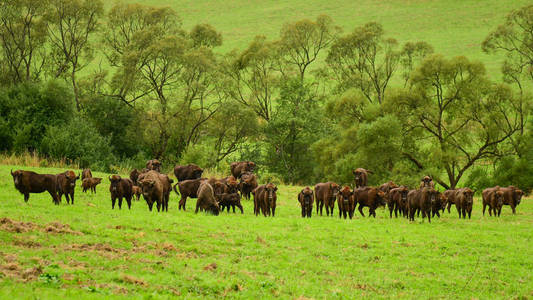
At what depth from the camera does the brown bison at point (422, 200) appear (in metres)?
23.9

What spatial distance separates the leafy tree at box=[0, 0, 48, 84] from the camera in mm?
51875

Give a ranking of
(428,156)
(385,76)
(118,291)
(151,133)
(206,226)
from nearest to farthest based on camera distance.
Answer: (118,291)
(206,226)
(428,156)
(151,133)
(385,76)

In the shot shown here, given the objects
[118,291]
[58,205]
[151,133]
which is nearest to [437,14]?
[151,133]

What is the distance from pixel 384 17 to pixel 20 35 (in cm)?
7592

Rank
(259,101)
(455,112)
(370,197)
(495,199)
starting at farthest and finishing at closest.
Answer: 1. (259,101)
2. (455,112)
3. (495,199)
4. (370,197)

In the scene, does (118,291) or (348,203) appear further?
(348,203)

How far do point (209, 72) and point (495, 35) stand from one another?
2897 cm

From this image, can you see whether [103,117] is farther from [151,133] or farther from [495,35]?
[495,35]

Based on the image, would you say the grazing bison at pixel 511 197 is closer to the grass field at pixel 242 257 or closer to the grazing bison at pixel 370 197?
the grass field at pixel 242 257

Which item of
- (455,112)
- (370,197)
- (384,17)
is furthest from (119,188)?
(384,17)

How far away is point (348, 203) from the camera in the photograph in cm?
2469

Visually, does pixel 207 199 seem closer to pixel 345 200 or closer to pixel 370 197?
pixel 345 200

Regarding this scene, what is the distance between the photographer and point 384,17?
365 ft

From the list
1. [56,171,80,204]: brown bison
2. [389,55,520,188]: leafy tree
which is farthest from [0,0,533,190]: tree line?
[56,171,80,204]: brown bison
